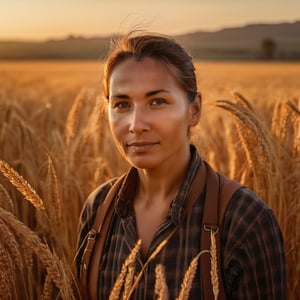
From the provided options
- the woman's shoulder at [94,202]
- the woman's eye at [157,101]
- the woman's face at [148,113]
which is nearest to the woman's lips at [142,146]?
the woman's face at [148,113]

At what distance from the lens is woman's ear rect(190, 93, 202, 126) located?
1709 millimetres

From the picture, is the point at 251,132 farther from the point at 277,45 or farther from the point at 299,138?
the point at 277,45

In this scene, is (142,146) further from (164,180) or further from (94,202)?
(94,202)

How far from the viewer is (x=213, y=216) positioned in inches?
60.4

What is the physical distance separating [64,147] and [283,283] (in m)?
1.34

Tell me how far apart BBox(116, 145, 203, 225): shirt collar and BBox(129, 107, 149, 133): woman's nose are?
0.72 feet

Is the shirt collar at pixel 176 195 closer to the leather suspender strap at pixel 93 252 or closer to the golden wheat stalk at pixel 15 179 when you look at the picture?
the leather suspender strap at pixel 93 252

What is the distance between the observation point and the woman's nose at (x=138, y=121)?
5.02ft

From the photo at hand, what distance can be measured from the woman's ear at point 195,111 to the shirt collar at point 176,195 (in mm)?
97

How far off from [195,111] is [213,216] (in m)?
0.36

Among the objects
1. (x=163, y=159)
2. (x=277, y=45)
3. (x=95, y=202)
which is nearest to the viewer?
(x=163, y=159)

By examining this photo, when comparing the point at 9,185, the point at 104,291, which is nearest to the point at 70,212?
the point at 9,185

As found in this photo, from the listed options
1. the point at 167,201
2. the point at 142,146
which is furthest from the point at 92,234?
the point at 142,146

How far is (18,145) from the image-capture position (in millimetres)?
2836
